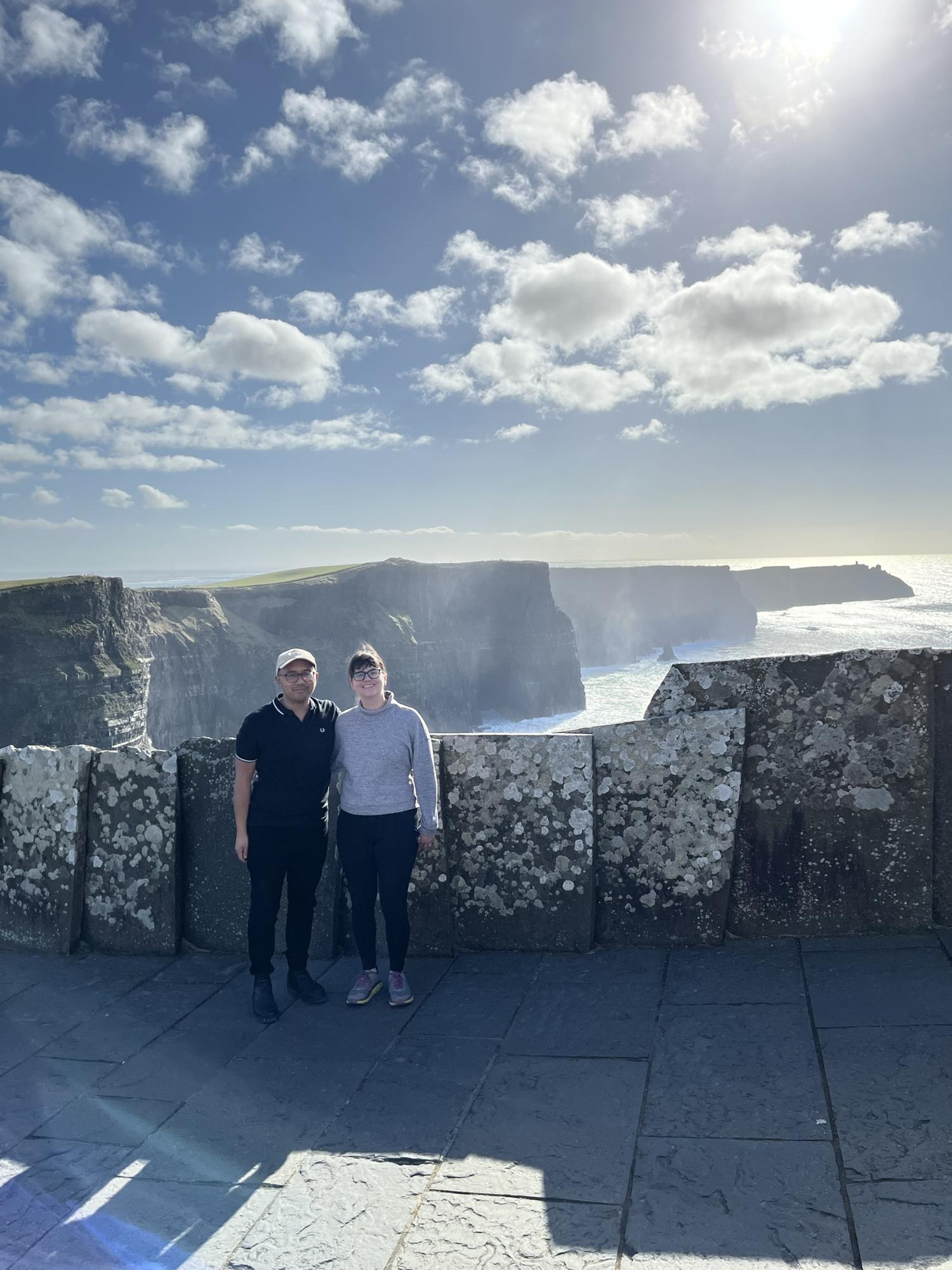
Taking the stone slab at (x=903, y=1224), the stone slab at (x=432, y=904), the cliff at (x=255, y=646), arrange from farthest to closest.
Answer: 1. the cliff at (x=255, y=646)
2. the stone slab at (x=432, y=904)
3. the stone slab at (x=903, y=1224)

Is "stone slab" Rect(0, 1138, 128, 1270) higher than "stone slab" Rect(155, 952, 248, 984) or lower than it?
higher

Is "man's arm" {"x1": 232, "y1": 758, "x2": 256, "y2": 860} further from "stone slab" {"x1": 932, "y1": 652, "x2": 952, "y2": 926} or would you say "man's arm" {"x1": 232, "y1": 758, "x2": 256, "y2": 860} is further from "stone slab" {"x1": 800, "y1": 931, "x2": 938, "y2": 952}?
"stone slab" {"x1": 932, "y1": 652, "x2": 952, "y2": 926}

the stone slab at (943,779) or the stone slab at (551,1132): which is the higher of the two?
the stone slab at (943,779)

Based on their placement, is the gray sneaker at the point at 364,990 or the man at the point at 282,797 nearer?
the gray sneaker at the point at 364,990

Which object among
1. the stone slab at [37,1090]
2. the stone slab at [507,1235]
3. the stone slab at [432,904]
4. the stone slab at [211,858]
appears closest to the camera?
the stone slab at [507,1235]

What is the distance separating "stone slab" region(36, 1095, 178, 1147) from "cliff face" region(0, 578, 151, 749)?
49420 mm

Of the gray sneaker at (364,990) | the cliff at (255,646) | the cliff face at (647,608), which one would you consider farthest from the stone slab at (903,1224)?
the cliff face at (647,608)

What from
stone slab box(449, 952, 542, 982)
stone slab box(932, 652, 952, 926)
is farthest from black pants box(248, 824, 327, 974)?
stone slab box(932, 652, 952, 926)

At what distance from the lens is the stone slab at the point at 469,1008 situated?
412cm

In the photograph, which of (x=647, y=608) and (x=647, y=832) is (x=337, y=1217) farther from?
(x=647, y=608)

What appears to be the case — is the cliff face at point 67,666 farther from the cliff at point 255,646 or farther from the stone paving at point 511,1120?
the stone paving at point 511,1120

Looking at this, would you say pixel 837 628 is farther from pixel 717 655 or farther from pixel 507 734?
pixel 507 734

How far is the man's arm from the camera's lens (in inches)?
186

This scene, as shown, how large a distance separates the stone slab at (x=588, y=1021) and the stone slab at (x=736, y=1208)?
75cm
